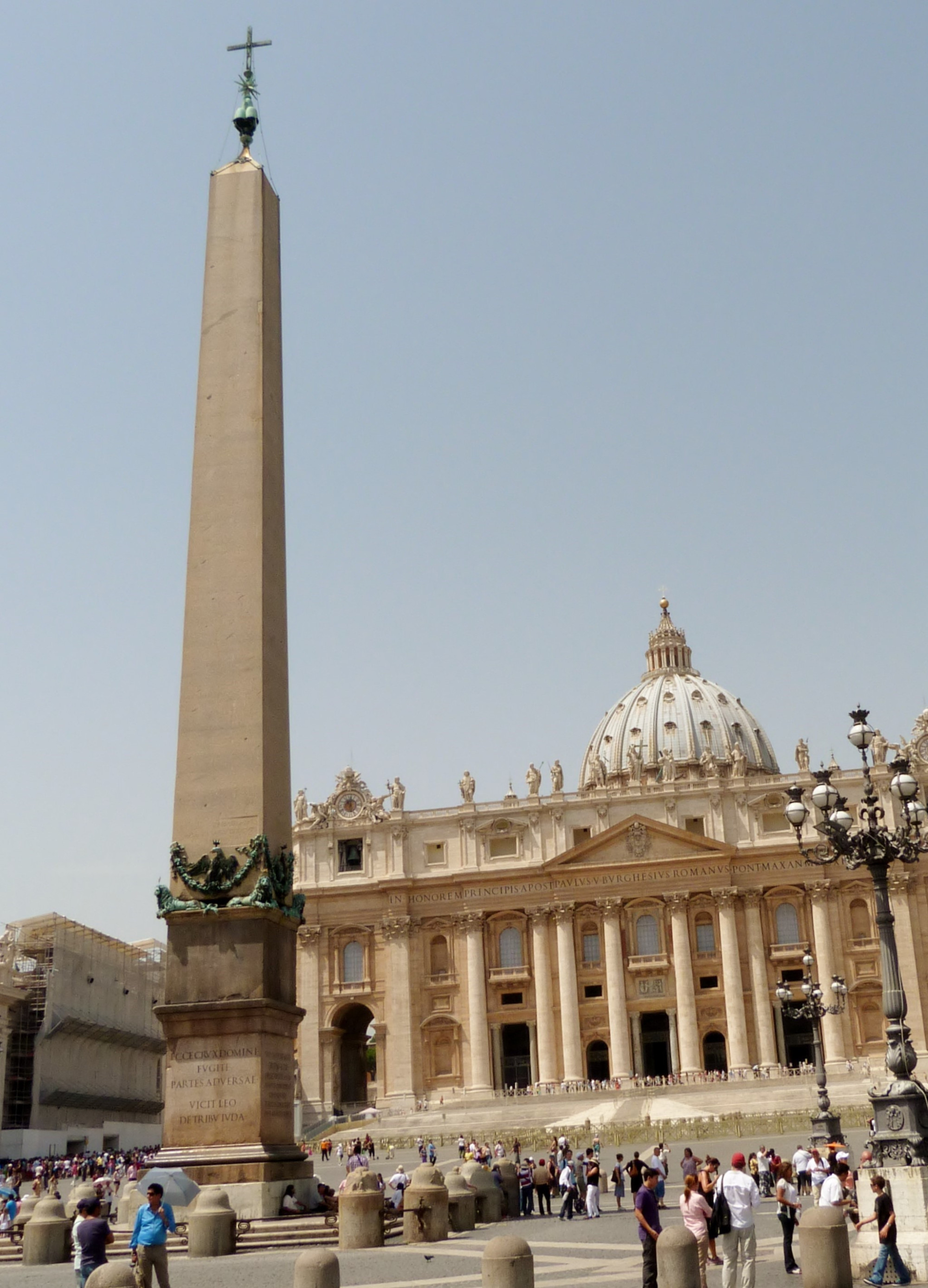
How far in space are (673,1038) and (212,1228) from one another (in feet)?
198

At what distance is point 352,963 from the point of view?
246 feet

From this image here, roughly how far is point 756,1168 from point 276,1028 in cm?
1069

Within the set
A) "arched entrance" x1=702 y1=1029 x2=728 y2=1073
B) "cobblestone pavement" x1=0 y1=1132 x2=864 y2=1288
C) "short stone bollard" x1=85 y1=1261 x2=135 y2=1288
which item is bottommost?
"cobblestone pavement" x1=0 y1=1132 x2=864 y2=1288

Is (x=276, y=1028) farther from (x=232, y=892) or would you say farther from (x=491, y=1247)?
(x=491, y=1247)

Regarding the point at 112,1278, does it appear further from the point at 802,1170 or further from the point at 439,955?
the point at 439,955

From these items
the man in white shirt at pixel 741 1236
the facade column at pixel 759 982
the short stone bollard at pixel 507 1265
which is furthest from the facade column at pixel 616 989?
the short stone bollard at pixel 507 1265

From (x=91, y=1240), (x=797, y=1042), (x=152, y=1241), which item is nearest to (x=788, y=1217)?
(x=152, y=1241)

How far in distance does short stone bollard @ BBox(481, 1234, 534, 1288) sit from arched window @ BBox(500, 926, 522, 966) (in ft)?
212

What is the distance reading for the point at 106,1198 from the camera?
81.3ft

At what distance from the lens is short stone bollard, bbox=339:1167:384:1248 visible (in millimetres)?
15219

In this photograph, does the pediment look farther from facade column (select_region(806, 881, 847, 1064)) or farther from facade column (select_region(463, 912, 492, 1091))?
facade column (select_region(806, 881, 847, 1064))

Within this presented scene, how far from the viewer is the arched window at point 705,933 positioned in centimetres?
7169

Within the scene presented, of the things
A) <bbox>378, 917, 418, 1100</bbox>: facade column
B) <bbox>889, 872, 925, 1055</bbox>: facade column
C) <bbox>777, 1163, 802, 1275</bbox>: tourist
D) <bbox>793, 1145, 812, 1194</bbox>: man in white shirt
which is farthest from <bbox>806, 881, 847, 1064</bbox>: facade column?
<bbox>777, 1163, 802, 1275</bbox>: tourist

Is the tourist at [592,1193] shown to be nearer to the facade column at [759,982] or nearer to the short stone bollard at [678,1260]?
the short stone bollard at [678,1260]
